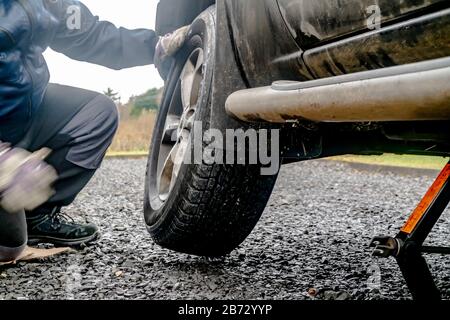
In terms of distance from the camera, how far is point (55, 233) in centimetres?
189

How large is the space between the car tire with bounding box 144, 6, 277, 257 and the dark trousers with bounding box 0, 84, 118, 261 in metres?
0.36

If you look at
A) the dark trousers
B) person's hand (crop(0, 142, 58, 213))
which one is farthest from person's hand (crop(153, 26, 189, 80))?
person's hand (crop(0, 142, 58, 213))

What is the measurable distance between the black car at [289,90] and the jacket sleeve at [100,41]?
274 millimetres

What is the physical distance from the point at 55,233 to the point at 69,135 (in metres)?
0.38

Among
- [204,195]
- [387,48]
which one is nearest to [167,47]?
[204,195]

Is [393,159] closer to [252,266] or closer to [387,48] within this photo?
[252,266]

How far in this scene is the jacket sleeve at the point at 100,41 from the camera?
2.05 metres

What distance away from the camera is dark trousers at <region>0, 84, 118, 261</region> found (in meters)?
1.92

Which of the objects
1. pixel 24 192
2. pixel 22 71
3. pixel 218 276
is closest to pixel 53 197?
pixel 24 192

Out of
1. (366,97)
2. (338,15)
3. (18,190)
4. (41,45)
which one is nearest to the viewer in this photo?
(366,97)

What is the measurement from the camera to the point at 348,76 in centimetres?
84

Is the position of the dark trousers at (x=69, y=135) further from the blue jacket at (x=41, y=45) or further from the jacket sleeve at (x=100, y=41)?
the jacket sleeve at (x=100, y=41)

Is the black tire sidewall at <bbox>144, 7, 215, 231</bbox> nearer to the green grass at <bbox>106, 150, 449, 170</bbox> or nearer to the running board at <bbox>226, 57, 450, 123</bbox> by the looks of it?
the running board at <bbox>226, 57, 450, 123</bbox>
